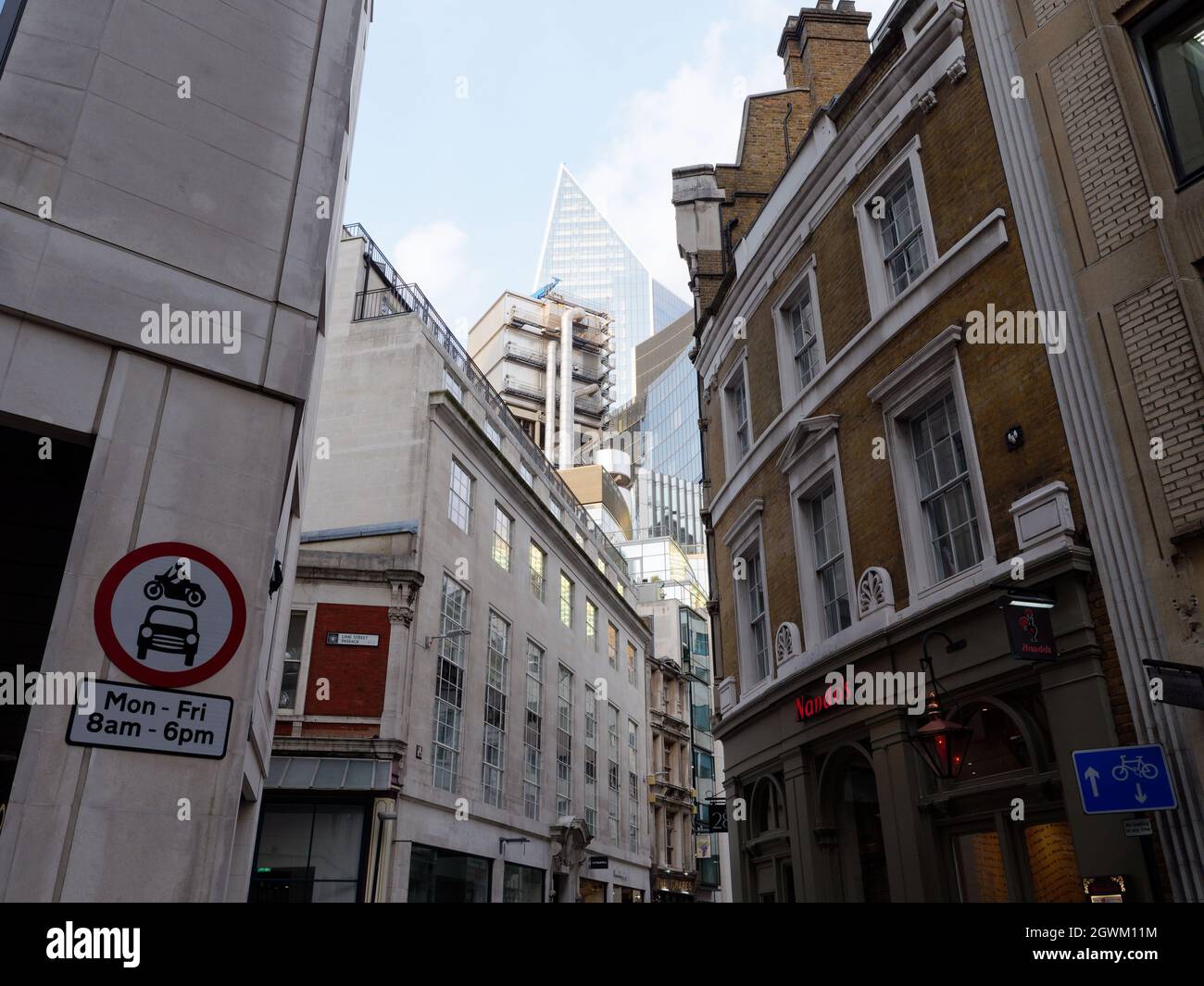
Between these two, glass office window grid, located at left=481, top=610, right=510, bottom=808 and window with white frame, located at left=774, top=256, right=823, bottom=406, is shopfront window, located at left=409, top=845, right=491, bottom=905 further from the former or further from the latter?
window with white frame, located at left=774, top=256, right=823, bottom=406

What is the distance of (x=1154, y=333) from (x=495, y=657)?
23.6 m

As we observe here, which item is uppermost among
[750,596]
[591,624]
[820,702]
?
[591,624]

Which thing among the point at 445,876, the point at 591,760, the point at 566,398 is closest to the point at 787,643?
the point at 445,876

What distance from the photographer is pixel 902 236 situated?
13.9m

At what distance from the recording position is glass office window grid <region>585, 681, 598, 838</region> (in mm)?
36625

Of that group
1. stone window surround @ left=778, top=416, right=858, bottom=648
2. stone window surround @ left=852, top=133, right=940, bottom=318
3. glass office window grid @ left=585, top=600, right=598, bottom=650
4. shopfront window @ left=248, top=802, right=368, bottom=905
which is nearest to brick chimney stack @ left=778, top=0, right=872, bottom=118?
stone window surround @ left=852, top=133, right=940, bottom=318

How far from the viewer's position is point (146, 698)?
630 cm

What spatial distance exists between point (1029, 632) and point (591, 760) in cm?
3030

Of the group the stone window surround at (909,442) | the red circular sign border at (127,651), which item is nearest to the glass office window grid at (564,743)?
the stone window surround at (909,442)

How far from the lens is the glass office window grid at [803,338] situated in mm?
16142

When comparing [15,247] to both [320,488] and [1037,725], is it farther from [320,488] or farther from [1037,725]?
[320,488]

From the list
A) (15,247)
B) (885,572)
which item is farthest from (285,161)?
(885,572)

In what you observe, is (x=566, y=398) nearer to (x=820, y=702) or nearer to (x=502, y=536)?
(x=502, y=536)

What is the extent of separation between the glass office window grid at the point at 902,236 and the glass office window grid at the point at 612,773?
2991cm
